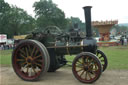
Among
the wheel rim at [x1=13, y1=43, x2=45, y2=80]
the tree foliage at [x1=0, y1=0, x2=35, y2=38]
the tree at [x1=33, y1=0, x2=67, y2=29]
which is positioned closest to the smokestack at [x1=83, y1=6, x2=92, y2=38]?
the wheel rim at [x1=13, y1=43, x2=45, y2=80]

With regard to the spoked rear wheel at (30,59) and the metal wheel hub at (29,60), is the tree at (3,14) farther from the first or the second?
the metal wheel hub at (29,60)

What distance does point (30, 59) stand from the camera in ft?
14.5

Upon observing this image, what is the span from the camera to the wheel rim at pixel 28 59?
4.35 m

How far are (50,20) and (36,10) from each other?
664cm

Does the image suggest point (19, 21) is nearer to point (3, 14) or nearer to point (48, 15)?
point (3, 14)

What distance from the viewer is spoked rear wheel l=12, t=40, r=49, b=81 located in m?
4.17

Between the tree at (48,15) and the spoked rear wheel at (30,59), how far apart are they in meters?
31.9

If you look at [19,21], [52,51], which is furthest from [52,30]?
[19,21]

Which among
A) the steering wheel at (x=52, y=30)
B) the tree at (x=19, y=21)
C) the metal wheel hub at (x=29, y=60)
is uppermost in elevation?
the tree at (x=19, y=21)

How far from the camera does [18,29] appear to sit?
35688mm

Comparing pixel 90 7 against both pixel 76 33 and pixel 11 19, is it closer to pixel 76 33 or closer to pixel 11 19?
pixel 76 33

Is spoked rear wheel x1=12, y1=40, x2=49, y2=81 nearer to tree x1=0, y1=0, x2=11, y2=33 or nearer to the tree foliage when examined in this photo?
the tree foliage

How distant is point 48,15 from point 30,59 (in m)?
35.7

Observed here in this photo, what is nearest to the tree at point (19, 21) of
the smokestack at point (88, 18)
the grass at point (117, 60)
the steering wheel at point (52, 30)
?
the grass at point (117, 60)
